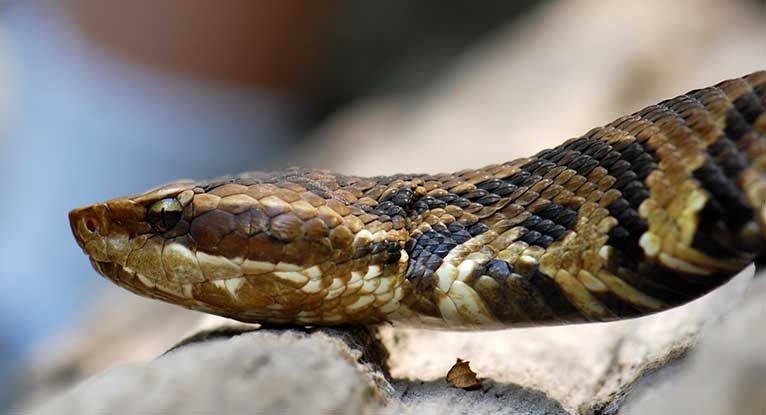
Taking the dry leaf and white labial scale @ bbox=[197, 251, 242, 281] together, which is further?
the dry leaf

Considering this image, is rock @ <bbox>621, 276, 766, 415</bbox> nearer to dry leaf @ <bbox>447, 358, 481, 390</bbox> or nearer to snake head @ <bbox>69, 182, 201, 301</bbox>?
dry leaf @ <bbox>447, 358, 481, 390</bbox>

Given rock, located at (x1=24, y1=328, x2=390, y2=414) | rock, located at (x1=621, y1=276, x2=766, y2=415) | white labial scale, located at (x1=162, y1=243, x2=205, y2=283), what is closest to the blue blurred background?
white labial scale, located at (x1=162, y1=243, x2=205, y2=283)

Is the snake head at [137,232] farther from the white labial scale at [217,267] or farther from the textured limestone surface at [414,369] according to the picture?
the textured limestone surface at [414,369]

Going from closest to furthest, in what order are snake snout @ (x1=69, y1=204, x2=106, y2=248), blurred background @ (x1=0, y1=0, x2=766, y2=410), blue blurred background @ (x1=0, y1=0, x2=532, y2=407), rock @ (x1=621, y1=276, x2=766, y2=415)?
1. rock @ (x1=621, y1=276, x2=766, y2=415)
2. snake snout @ (x1=69, y1=204, x2=106, y2=248)
3. blurred background @ (x1=0, y1=0, x2=766, y2=410)
4. blue blurred background @ (x1=0, y1=0, x2=532, y2=407)

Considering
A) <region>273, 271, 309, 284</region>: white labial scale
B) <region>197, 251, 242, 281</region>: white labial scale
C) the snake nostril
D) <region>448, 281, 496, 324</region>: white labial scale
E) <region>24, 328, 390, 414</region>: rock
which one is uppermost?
the snake nostril

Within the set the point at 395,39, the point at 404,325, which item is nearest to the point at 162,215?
the point at 404,325

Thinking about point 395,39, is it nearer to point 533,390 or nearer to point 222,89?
point 222,89

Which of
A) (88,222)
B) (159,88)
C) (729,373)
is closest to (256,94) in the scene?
(159,88)

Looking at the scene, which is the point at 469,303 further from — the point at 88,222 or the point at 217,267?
the point at 88,222
